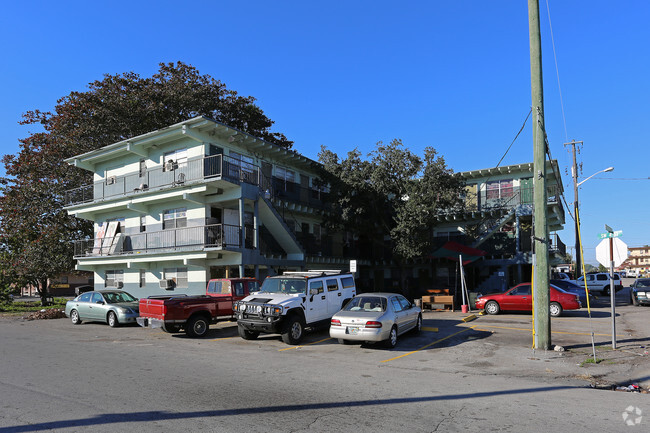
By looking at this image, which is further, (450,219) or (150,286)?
(450,219)

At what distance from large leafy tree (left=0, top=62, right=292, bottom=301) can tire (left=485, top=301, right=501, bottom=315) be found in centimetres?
2511

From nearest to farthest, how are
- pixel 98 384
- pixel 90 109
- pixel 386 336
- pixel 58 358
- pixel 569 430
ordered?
pixel 569 430, pixel 98 384, pixel 58 358, pixel 386 336, pixel 90 109

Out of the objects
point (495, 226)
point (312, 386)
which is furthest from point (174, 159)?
point (495, 226)

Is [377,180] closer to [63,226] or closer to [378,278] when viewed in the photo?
[378,278]

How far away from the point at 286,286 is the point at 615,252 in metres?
9.51

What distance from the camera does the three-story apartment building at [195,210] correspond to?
22.3m

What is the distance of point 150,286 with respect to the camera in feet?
85.0

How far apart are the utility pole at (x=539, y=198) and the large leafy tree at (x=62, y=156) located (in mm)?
26559

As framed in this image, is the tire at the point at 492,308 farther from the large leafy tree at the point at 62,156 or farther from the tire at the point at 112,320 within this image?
the large leafy tree at the point at 62,156

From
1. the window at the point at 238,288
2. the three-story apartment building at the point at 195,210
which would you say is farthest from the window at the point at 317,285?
the three-story apartment building at the point at 195,210

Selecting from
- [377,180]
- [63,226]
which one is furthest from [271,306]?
[63,226]

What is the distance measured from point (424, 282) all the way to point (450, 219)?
5390 millimetres

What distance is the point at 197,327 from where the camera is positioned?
592 inches

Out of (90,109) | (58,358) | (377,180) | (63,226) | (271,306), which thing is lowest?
(58,358)
